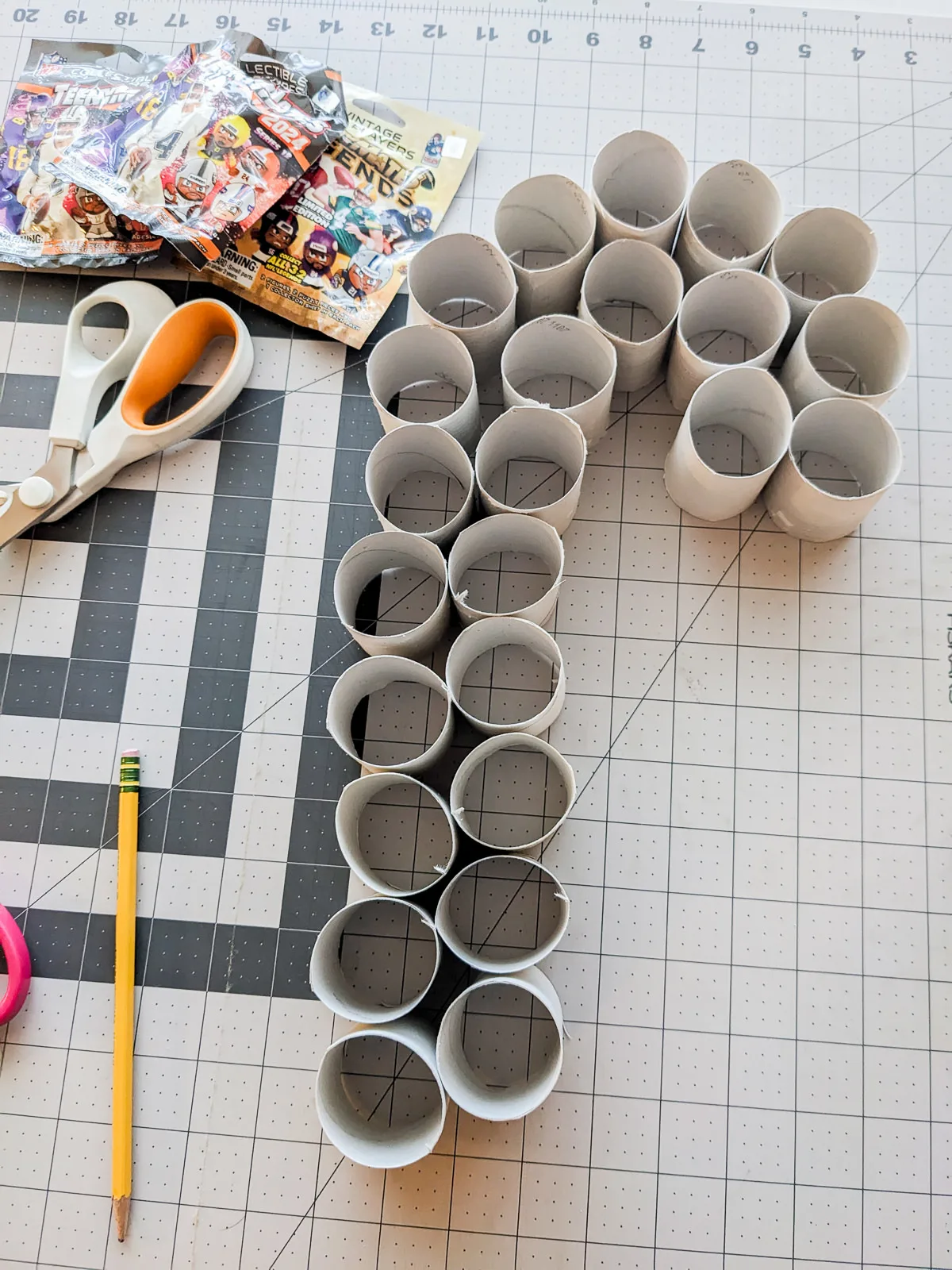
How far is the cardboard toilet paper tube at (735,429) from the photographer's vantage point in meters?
1.14

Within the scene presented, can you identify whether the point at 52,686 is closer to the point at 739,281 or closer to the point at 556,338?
the point at 556,338

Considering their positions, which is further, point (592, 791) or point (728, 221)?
point (728, 221)

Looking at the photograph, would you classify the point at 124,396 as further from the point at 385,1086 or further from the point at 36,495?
the point at 385,1086

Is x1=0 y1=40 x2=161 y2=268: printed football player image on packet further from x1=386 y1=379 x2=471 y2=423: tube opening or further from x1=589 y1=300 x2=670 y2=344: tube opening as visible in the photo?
x1=589 y1=300 x2=670 y2=344: tube opening

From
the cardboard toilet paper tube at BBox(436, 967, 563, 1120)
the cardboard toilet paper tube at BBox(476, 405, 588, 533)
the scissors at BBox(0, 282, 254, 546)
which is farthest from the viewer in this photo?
the scissors at BBox(0, 282, 254, 546)

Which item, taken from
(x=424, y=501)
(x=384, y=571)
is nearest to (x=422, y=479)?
(x=424, y=501)

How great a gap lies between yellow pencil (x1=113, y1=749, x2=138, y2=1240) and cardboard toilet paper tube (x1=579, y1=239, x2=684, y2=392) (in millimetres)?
812

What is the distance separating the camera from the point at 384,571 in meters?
1.23

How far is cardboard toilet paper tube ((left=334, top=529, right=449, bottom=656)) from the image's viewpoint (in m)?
1.10

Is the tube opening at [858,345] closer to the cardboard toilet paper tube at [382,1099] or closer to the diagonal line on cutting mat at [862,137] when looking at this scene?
the diagonal line on cutting mat at [862,137]

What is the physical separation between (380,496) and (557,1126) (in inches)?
31.4

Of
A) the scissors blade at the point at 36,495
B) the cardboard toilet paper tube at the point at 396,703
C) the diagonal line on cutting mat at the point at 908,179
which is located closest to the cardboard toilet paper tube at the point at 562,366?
the cardboard toilet paper tube at the point at 396,703

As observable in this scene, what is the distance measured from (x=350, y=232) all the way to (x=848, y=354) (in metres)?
0.70

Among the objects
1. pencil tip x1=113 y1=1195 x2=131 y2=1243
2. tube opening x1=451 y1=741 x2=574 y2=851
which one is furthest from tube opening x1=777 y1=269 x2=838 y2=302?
pencil tip x1=113 y1=1195 x2=131 y2=1243
